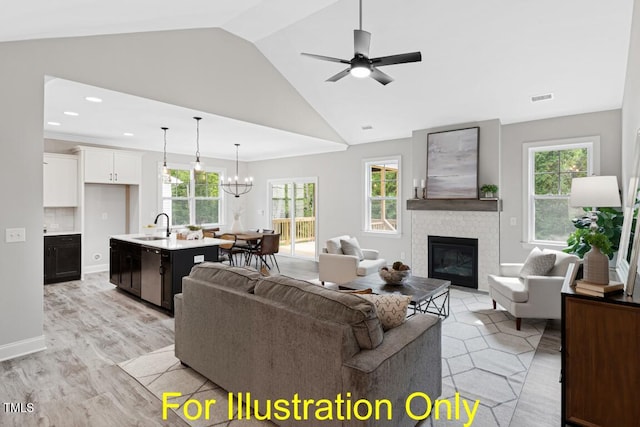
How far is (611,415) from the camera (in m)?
1.90

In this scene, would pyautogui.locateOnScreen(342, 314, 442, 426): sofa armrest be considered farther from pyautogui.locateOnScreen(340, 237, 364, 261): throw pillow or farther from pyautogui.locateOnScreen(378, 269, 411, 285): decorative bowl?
pyautogui.locateOnScreen(340, 237, 364, 261): throw pillow

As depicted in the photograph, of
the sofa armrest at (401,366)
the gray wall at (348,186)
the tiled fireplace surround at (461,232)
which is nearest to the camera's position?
the sofa armrest at (401,366)

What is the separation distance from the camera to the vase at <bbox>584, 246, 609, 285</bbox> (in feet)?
6.66

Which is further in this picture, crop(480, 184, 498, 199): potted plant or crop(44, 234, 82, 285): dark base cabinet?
crop(44, 234, 82, 285): dark base cabinet

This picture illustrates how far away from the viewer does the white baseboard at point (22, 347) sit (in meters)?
3.03

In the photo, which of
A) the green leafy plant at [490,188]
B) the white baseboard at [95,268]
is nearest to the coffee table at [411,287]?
the green leafy plant at [490,188]

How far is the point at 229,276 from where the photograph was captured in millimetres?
2459

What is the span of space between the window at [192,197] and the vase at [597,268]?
736 centimetres

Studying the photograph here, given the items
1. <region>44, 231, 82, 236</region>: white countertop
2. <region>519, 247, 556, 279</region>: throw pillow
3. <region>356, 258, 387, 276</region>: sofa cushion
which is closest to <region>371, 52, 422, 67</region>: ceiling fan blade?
<region>519, 247, 556, 279</region>: throw pillow

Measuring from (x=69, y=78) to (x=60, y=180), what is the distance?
319 cm

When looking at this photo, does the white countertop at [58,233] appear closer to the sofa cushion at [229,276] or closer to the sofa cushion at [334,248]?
the sofa cushion at [334,248]

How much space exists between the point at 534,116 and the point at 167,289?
5630mm

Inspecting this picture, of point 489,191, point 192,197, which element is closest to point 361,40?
point 489,191

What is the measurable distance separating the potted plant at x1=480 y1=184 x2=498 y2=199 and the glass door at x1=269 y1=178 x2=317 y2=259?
3833 millimetres
